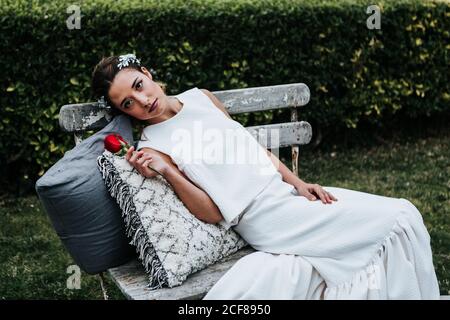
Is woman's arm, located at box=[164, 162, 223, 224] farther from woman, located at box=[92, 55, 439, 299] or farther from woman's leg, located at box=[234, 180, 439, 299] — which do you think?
woman's leg, located at box=[234, 180, 439, 299]

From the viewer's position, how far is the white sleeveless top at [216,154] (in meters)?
3.08

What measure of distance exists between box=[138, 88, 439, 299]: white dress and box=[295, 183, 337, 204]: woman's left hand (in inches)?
2.4

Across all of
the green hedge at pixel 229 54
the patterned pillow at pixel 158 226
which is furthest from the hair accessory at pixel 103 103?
the green hedge at pixel 229 54

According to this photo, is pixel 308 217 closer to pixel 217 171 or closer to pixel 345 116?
pixel 217 171

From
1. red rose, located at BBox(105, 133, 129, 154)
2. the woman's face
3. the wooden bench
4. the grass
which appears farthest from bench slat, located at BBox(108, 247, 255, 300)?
the grass

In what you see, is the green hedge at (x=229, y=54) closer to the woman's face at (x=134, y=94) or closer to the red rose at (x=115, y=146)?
the woman's face at (x=134, y=94)

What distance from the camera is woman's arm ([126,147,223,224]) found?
9.57ft

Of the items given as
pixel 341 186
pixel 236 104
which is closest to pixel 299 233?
pixel 236 104

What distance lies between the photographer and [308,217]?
306 cm

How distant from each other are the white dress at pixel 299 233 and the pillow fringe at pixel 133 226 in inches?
9.8

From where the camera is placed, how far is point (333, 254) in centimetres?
292
